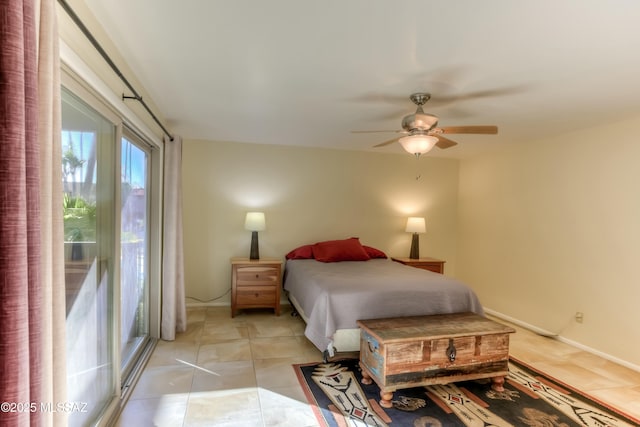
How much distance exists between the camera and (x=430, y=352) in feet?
7.64

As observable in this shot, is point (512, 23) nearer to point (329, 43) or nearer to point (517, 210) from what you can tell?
point (329, 43)

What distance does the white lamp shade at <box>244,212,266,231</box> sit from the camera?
418cm

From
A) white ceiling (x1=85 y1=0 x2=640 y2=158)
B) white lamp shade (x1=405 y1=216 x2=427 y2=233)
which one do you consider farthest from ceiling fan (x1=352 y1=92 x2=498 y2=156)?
white lamp shade (x1=405 y1=216 x2=427 y2=233)

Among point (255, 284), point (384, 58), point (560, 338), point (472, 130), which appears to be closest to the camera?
point (384, 58)

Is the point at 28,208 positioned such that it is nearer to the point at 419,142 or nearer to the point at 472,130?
the point at 419,142

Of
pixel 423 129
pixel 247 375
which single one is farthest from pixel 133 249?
pixel 423 129

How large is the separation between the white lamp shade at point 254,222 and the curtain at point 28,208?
10.7 ft

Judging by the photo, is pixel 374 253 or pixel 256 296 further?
pixel 374 253

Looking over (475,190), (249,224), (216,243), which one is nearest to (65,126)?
(249,224)

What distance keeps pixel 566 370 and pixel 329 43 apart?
3.29 meters

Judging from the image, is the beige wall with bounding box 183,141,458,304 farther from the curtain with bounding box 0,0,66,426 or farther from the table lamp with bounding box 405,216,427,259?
the curtain with bounding box 0,0,66,426

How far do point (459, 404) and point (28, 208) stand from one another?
2617 mm

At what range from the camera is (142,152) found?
2.94 m

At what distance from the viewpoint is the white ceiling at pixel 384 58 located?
62.2 inches
